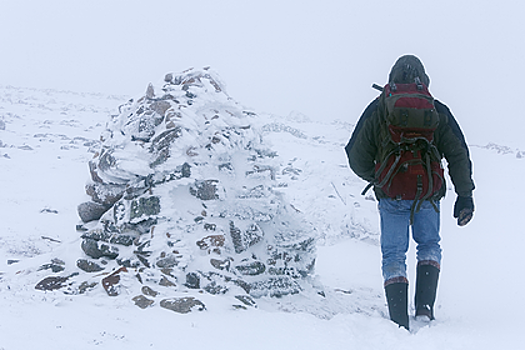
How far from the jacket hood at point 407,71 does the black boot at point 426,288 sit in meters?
1.46

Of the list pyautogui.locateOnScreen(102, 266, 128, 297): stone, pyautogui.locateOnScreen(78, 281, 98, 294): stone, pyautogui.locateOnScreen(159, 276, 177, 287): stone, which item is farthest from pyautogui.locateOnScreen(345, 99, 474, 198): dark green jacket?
pyautogui.locateOnScreen(78, 281, 98, 294): stone

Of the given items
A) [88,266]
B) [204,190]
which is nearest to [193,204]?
[204,190]

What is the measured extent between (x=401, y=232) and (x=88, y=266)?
3.63 m

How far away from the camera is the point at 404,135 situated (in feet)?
9.52

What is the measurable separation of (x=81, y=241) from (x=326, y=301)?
3323 millimetres

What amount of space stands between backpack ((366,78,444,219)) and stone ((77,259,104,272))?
3.47 meters

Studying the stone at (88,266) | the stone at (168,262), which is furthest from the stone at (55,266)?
the stone at (168,262)

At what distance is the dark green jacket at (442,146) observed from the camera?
3.08m

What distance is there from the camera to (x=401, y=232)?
311cm

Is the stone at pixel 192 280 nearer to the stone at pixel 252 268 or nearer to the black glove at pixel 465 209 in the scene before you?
the stone at pixel 252 268

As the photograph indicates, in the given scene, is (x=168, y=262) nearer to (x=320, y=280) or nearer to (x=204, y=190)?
(x=204, y=190)

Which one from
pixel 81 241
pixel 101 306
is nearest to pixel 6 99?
pixel 81 241

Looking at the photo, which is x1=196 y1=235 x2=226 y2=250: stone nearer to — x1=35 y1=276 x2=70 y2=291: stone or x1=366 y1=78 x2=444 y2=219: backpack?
x1=35 y1=276 x2=70 y2=291: stone

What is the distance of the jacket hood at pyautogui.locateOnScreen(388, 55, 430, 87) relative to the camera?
3.04 m
